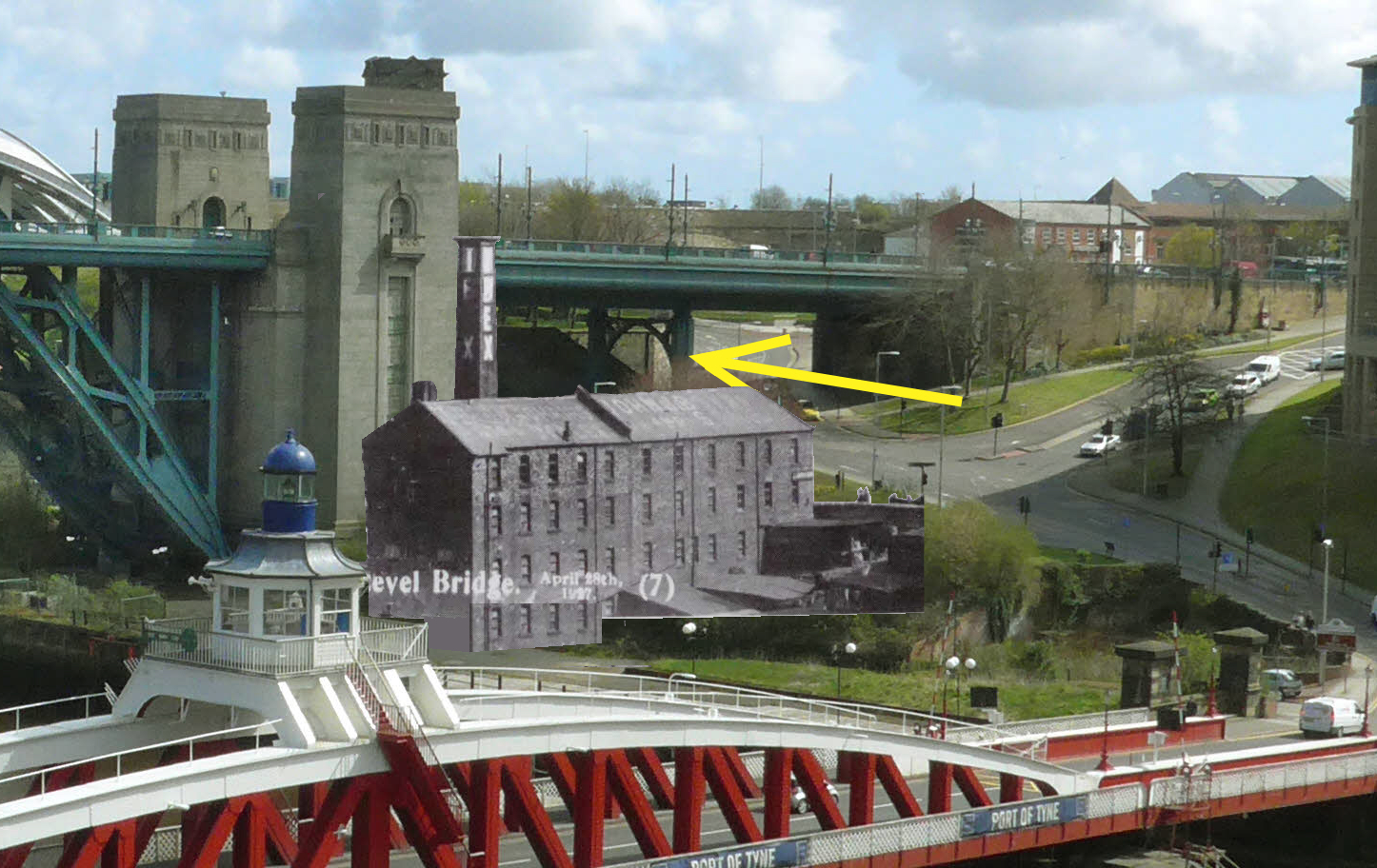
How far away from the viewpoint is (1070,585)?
81.2m

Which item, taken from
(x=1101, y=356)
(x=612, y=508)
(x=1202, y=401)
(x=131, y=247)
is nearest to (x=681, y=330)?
(x=1202, y=401)

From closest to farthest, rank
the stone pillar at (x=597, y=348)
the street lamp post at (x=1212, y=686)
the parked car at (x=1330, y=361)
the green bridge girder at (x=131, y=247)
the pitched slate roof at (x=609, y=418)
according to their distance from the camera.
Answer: the street lamp post at (x=1212, y=686)
the pitched slate roof at (x=609, y=418)
the green bridge girder at (x=131, y=247)
the stone pillar at (x=597, y=348)
the parked car at (x=1330, y=361)

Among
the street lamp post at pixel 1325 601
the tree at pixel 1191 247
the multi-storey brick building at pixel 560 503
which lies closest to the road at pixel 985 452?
the street lamp post at pixel 1325 601

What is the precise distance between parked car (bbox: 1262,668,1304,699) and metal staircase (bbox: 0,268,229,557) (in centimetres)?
3473

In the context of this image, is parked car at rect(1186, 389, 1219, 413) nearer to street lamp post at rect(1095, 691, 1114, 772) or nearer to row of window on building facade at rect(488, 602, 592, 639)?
row of window on building facade at rect(488, 602, 592, 639)

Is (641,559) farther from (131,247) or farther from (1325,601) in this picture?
(131,247)

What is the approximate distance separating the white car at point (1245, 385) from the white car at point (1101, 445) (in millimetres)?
6774

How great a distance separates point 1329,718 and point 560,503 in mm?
20482

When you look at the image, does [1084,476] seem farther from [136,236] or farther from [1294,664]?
[136,236]

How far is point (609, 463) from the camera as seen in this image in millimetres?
72188

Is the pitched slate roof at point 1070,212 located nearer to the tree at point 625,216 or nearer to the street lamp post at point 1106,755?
the tree at point 625,216

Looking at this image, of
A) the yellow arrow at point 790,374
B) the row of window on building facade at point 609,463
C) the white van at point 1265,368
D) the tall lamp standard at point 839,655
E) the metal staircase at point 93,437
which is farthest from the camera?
the white van at point 1265,368

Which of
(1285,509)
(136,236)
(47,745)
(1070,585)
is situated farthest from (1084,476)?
(47,745)

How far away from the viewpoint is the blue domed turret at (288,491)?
129 ft
